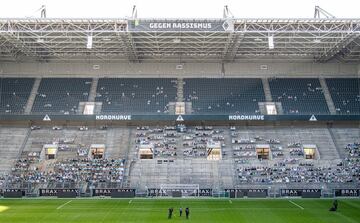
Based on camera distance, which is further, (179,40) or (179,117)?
(179,117)

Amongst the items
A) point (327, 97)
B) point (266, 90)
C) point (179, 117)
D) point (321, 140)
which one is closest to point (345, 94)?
point (327, 97)

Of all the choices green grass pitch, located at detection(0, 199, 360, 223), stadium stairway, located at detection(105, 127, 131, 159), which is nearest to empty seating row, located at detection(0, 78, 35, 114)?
stadium stairway, located at detection(105, 127, 131, 159)

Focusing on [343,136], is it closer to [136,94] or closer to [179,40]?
[179,40]

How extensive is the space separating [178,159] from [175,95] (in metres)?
11.8

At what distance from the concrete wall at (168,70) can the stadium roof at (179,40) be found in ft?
4.50

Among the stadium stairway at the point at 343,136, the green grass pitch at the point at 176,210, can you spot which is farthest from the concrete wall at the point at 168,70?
the green grass pitch at the point at 176,210

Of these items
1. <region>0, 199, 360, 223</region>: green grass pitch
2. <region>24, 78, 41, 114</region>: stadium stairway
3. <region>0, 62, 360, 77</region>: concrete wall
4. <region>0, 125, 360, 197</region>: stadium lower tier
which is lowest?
<region>0, 199, 360, 223</region>: green grass pitch

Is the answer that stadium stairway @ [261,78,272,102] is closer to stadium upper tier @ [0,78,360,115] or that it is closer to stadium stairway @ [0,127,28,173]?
stadium upper tier @ [0,78,360,115]

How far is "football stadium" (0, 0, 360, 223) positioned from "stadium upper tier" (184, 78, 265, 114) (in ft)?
0.67

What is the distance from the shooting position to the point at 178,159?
52.8 m

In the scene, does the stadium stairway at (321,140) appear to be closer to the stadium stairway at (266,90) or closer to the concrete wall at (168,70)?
the stadium stairway at (266,90)

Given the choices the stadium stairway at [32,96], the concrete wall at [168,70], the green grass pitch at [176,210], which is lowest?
the green grass pitch at [176,210]

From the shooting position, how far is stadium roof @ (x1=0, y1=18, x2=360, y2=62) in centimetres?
4628

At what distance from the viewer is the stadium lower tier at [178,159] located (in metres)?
47.8
